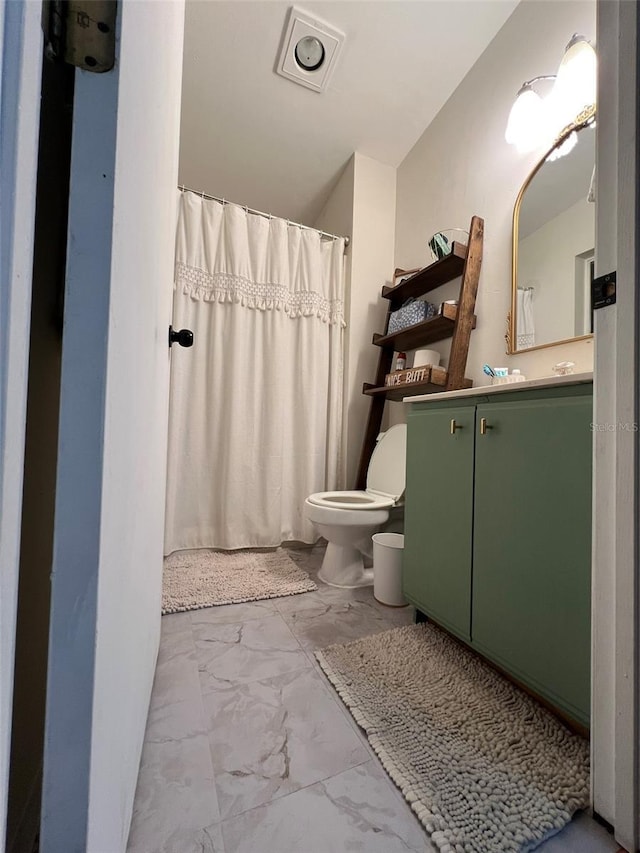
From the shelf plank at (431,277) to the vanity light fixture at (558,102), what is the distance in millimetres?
403

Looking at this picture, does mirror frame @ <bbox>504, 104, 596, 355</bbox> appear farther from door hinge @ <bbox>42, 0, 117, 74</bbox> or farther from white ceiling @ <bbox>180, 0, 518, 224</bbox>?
door hinge @ <bbox>42, 0, 117, 74</bbox>

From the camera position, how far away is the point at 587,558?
0.67 metres

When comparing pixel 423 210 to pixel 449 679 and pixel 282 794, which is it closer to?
pixel 449 679

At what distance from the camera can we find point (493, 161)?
4.75 ft

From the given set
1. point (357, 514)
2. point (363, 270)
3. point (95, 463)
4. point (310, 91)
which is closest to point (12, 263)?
point (95, 463)

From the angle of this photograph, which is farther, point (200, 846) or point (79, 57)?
point (200, 846)

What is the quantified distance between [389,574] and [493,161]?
1790 mm

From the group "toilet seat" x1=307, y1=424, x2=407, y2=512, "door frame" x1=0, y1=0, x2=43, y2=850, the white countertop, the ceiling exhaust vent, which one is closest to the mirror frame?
the white countertop

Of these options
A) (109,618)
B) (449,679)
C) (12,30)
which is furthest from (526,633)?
(12,30)

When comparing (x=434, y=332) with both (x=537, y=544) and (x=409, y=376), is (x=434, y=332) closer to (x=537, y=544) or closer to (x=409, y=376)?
(x=409, y=376)

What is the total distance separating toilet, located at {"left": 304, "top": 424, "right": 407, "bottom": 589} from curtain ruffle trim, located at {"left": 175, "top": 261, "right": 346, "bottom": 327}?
2.72 feet

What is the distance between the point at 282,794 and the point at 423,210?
2.33 metres

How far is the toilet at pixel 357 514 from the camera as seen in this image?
142cm

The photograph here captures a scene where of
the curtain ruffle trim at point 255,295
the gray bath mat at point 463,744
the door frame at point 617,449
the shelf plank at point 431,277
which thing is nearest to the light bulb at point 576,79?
the shelf plank at point 431,277
